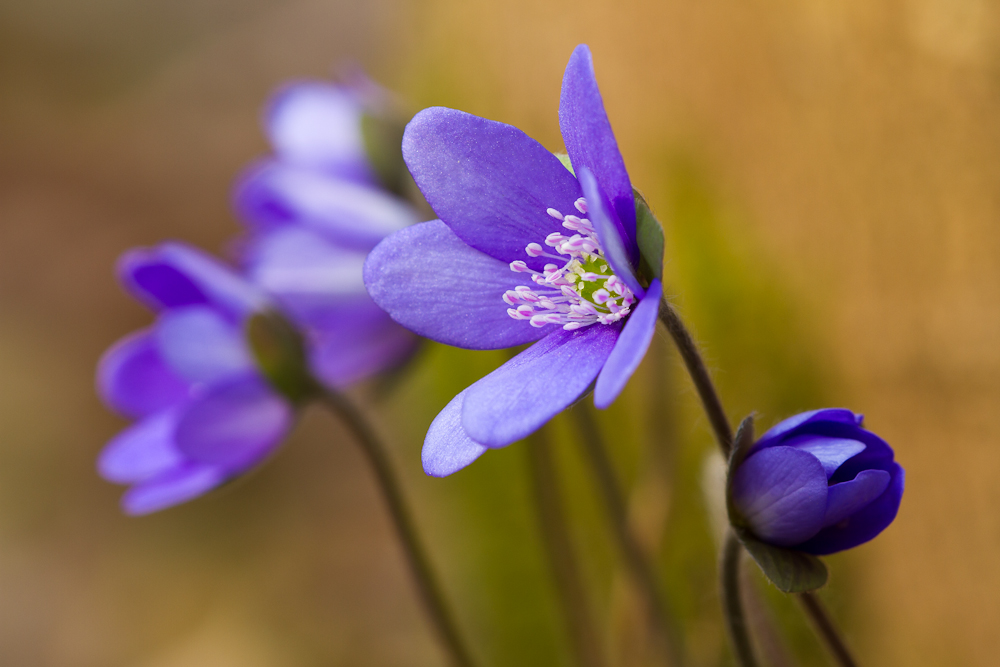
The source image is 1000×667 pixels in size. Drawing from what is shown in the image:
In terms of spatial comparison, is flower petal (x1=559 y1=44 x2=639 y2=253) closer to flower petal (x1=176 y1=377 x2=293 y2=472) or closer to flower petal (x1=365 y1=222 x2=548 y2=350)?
flower petal (x1=365 y1=222 x2=548 y2=350)

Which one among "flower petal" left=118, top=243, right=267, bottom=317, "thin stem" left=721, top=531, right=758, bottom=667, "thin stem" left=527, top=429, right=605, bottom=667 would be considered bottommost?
"thin stem" left=527, top=429, right=605, bottom=667

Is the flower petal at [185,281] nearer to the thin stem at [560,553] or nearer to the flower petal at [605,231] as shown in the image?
the thin stem at [560,553]

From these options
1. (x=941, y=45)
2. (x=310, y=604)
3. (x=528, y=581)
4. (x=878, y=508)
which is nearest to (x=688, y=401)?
(x=528, y=581)

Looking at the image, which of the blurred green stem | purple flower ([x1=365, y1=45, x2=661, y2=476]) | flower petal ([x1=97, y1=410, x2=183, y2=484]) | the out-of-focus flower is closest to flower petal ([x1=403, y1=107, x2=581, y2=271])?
purple flower ([x1=365, y1=45, x2=661, y2=476])

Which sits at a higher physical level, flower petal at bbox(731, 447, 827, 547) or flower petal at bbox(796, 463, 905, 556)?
flower petal at bbox(731, 447, 827, 547)

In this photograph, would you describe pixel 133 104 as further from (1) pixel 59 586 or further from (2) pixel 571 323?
(2) pixel 571 323
